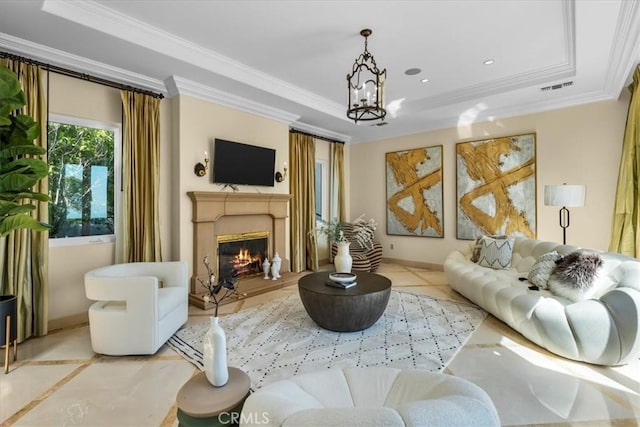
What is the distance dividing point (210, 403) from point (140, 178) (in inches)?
124

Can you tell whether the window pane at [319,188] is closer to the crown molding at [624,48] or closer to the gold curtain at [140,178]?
the gold curtain at [140,178]

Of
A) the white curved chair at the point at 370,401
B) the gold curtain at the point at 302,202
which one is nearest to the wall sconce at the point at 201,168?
the gold curtain at the point at 302,202

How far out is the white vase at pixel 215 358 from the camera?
1.49 m

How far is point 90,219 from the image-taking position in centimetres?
352

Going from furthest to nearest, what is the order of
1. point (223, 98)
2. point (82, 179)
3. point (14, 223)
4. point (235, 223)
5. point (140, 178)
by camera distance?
point (235, 223) → point (223, 98) → point (140, 178) → point (82, 179) → point (14, 223)

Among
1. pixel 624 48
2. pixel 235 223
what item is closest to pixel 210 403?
pixel 235 223

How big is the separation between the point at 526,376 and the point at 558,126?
4135mm

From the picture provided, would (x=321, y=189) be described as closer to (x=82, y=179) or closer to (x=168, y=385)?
(x=82, y=179)

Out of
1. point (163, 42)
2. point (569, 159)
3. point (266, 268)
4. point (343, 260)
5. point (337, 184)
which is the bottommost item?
point (266, 268)

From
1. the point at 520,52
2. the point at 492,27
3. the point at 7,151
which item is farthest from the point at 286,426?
the point at 520,52

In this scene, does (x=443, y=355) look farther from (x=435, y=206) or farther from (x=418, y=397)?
(x=435, y=206)

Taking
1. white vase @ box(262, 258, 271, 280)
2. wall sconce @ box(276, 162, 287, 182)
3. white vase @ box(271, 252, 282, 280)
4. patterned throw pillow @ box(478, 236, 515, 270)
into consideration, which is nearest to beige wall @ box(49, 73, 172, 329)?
white vase @ box(262, 258, 271, 280)

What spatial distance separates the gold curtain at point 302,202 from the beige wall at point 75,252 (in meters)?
2.84

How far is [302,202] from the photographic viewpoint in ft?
19.3
